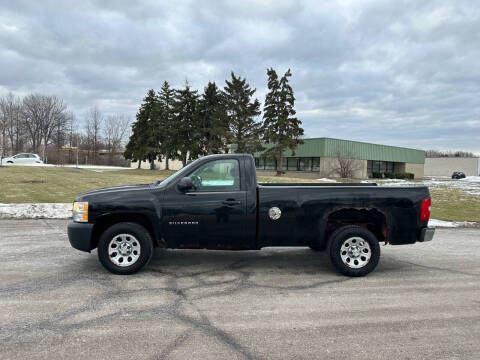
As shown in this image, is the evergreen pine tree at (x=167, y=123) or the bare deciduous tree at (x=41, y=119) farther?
the bare deciduous tree at (x=41, y=119)

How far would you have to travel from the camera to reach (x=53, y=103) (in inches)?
3098

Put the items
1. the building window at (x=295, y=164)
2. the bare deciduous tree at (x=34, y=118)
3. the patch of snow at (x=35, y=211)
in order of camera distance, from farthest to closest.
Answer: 1. the bare deciduous tree at (x=34, y=118)
2. the building window at (x=295, y=164)
3. the patch of snow at (x=35, y=211)

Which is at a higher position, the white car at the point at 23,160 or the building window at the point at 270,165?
the building window at the point at 270,165

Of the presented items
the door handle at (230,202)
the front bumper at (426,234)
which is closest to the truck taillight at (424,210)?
the front bumper at (426,234)

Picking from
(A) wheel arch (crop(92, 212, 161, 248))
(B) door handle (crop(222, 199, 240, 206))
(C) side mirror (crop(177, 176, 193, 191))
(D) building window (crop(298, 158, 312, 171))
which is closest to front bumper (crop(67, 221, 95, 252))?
(A) wheel arch (crop(92, 212, 161, 248))

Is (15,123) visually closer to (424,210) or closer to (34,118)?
(34,118)

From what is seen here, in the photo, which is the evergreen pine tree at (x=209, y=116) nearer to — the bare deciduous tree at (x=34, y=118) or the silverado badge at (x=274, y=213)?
the silverado badge at (x=274, y=213)

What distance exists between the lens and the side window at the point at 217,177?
5.46 metres

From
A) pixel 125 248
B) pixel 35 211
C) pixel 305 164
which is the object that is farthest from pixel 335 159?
pixel 125 248

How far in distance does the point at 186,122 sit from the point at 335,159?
855 inches

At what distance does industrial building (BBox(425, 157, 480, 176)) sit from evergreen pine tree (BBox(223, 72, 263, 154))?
67156mm

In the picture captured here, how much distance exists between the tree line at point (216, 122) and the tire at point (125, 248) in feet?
116

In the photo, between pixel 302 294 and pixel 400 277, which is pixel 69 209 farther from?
pixel 400 277

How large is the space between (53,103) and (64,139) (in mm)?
8641
